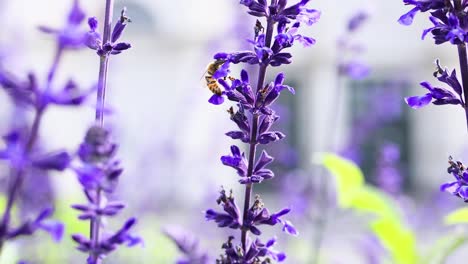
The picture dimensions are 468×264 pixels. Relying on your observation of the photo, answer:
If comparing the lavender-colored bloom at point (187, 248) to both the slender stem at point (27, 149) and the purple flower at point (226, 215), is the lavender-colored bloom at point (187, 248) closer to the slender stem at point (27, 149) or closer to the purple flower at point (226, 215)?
the purple flower at point (226, 215)

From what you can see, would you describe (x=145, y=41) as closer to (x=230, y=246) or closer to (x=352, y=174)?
(x=352, y=174)

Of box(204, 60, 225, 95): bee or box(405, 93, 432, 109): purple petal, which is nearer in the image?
box(405, 93, 432, 109): purple petal

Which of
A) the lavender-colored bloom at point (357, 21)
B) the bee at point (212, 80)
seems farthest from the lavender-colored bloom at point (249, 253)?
the lavender-colored bloom at point (357, 21)

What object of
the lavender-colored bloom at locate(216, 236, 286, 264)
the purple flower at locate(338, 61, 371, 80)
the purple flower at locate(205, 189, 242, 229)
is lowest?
the lavender-colored bloom at locate(216, 236, 286, 264)

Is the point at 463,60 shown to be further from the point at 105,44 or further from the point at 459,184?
the point at 105,44

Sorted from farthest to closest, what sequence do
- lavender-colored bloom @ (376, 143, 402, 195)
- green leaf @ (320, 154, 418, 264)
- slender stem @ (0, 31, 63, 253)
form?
lavender-colored bloom @ (376, 143, 402, 195) → green leaf @ (320, 154, 418, 264) → slender stem @ (0, 31, 63, 253)

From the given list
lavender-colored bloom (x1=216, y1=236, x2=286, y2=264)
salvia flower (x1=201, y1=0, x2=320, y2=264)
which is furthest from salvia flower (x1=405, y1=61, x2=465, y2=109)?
lavender-colored bloom (x1=216, y1=236, x2=286, y2=264)

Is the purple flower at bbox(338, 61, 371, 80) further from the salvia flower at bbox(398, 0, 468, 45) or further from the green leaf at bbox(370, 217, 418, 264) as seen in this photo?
the salvia flower at bbox(398, 0, 468, 45)
